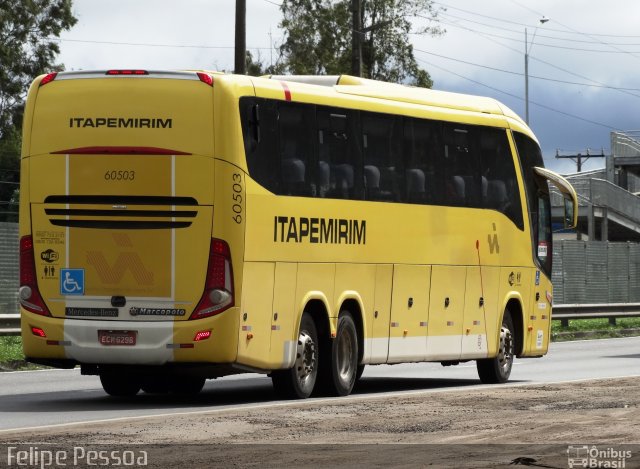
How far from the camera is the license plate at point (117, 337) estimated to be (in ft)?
56.2

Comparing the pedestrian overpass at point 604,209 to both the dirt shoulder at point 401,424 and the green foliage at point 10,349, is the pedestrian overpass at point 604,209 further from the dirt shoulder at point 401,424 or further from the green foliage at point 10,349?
the dirt shoulder at point 401,424

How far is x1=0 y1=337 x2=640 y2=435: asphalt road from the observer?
54.3ft

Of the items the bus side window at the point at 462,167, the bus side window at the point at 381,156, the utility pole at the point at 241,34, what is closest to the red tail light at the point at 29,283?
the bus side window at the point at 381,156

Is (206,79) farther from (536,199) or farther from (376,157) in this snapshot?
(536,199)

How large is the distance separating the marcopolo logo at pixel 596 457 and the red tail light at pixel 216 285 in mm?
5637

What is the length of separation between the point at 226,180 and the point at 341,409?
274cm

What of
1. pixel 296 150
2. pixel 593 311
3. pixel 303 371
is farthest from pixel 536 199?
pixel 593 311

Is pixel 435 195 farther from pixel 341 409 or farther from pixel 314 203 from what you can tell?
pixel 341 409

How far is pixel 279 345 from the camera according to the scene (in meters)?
18.0

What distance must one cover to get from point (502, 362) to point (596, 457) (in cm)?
1161

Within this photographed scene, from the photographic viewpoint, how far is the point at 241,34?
1235 inches

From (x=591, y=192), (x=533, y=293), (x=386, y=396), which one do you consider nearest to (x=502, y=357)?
(x=533, y=293)

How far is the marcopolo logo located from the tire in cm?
694

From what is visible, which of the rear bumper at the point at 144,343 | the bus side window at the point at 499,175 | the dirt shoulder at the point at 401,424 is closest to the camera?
the dirt shoulder at the point at 401,424
